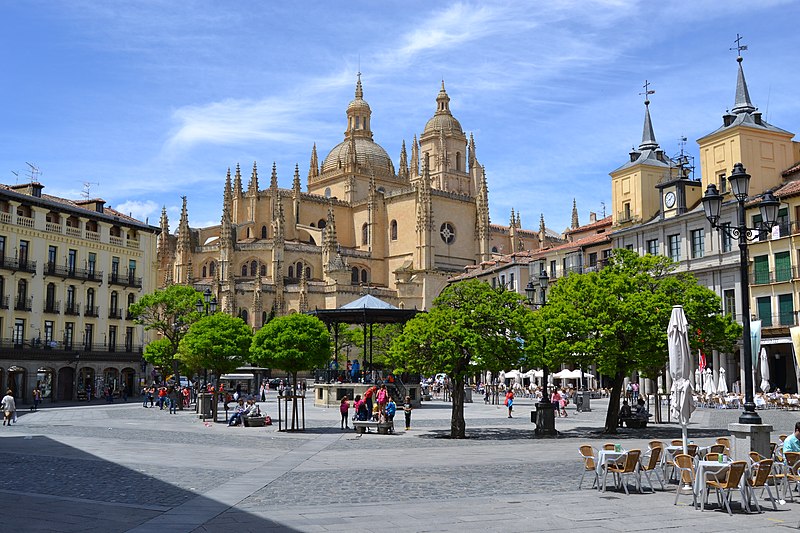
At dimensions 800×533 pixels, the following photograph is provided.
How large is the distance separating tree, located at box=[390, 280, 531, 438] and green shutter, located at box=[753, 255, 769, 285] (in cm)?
2195

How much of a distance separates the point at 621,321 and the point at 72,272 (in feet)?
116

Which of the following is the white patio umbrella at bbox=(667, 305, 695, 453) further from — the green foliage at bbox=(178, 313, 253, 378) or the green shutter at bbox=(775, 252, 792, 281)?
the green shutter at bbox=(775, 252, 792, 281)

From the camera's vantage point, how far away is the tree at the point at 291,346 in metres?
26.4

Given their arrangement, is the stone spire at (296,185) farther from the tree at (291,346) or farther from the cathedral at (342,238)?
the tree at (291,346)

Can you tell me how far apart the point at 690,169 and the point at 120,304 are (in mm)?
35935

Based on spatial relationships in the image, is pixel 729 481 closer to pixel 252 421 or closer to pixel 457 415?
pixel 457 415

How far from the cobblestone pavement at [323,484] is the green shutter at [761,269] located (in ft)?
53.5

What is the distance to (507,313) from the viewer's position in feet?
69.4

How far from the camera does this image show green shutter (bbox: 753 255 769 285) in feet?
126

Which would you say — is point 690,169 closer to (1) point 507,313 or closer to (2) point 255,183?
(1) point 507,313

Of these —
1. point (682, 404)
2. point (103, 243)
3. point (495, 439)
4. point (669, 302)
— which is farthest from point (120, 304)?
point (682, 404)

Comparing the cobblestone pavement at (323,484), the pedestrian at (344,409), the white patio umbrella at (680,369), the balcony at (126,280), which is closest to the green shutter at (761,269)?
the cobblestone pavement at (323,484)

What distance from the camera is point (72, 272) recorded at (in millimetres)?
45719

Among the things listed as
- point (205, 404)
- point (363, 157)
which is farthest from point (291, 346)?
point (363, 157)
